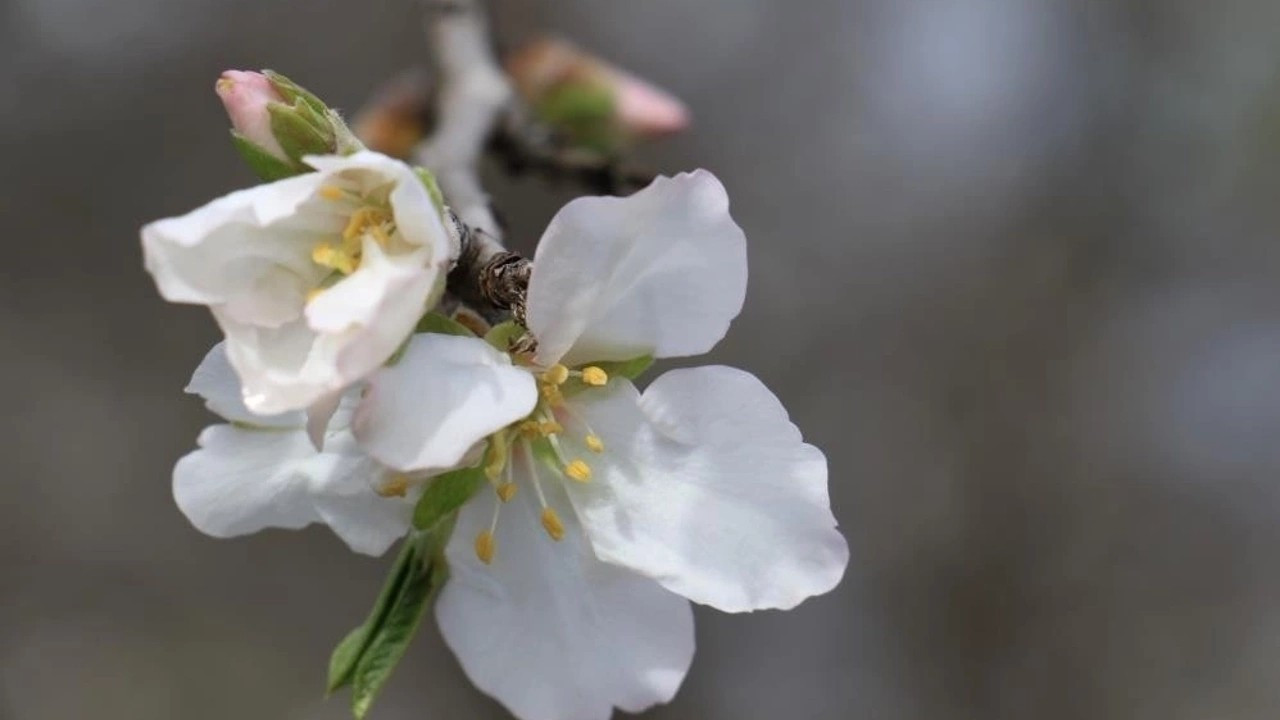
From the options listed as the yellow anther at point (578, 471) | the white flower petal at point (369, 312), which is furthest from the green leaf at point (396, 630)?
the white flower petal at point (369, 312)

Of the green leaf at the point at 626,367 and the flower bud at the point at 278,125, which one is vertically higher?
the flower bud at the point at 278,125

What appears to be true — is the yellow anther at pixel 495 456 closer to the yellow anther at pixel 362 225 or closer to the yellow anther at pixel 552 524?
the yellow anther at pixel 552 524

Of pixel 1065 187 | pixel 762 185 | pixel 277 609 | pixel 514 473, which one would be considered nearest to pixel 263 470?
pixel 514 473

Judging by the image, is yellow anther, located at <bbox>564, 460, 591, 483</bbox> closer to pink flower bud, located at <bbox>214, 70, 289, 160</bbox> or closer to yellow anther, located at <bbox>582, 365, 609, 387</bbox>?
yellow anther, located at <bbox>582, 365, 609, 387</bbox>

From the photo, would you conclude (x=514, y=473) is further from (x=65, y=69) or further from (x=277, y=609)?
(x=65, y=69)

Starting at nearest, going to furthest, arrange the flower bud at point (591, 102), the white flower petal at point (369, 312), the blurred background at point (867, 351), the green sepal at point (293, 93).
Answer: the white flower petal at point (369, 312), the green sepal at point (293, 93), the flower bud at point (591, 102), the blurred background at point (867, 351)

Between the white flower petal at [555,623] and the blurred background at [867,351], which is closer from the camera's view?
the white flower petal at [555,623]
